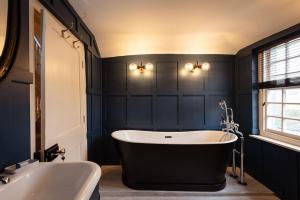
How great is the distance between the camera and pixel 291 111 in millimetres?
2748

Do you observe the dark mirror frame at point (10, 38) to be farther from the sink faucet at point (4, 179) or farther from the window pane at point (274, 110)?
the window pane at point (274, 110)

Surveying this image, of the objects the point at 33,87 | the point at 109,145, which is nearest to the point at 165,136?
the point at 109,145

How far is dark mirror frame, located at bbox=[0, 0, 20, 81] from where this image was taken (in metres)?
1.11

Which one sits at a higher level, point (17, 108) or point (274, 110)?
point (17, 108)

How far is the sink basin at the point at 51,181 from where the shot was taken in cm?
99

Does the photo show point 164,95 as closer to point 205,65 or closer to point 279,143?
point 205,65

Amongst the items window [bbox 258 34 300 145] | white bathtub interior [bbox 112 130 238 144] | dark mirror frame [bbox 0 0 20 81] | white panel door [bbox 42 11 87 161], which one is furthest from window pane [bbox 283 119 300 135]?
dark mirror frame [bbox 0 0 20 81]

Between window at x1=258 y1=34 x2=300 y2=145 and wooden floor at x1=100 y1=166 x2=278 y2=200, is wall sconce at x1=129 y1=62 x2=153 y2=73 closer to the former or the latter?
window at x1=258 y1=34 x2=300 y2=145

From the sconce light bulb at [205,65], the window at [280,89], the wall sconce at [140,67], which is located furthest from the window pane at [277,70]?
the wall sconce at [140,67]

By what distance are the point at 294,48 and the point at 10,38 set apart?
3.02 meters

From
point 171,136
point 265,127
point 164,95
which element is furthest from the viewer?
point 164,95

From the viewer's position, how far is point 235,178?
3.25 meters

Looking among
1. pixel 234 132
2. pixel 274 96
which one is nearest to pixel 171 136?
pixel 234 132

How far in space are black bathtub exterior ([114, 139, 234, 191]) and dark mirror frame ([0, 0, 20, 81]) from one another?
1950 millimetres
